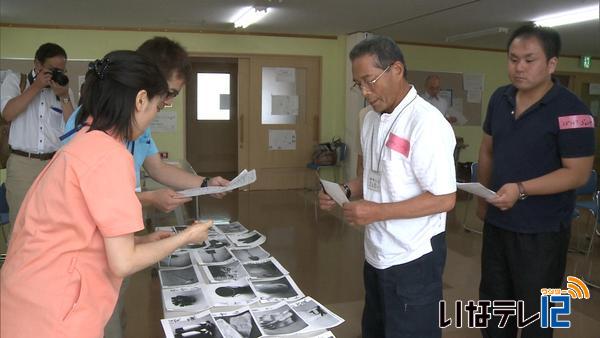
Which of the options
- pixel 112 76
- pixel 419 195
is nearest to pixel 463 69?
pixel 419 195

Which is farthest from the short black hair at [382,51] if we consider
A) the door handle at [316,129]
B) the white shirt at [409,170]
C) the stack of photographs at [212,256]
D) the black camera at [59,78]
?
the door handle at [316,129]

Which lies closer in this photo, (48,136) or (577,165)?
(577,165)

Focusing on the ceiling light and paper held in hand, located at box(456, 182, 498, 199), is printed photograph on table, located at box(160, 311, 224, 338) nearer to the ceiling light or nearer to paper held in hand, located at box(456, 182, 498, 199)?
paper held in hand, located at box(456, 182, 498, 199)

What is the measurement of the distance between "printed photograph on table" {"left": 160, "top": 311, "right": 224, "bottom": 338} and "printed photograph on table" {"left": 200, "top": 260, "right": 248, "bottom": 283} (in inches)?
10.4

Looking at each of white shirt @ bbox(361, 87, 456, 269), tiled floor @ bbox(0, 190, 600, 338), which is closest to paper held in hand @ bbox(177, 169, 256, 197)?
white shirt @ bbox(361, 87, 456, 269)

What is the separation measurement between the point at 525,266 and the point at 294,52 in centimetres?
579

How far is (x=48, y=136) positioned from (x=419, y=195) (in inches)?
93.1

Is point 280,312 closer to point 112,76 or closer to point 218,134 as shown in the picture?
point 112,76

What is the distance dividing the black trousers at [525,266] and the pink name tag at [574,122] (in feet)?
1.39

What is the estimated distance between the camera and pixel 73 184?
38.2 inches

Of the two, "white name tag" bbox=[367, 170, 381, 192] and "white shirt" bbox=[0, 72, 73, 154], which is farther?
"white shirt" bbox=[0, 72, 73, 154]

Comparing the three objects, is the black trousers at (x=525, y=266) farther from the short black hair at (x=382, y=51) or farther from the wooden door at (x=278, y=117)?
the wooden door at (x=278, y=117)

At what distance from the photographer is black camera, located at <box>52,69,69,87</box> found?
268 centimetres

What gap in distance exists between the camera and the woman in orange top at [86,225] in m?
0.97
